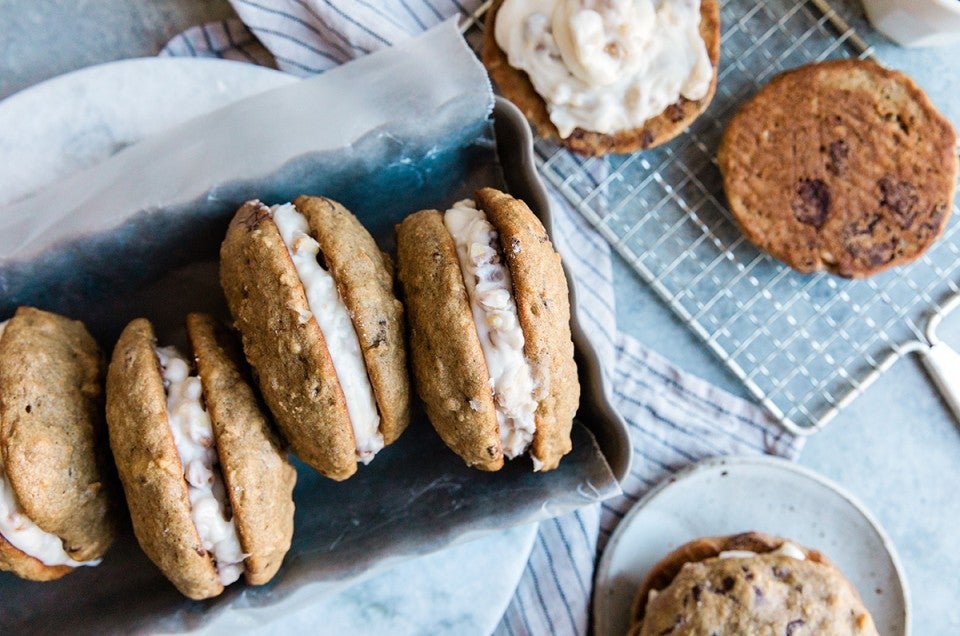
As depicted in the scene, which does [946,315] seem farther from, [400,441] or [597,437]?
[400,441]

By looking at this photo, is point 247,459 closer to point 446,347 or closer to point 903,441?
point 446,347

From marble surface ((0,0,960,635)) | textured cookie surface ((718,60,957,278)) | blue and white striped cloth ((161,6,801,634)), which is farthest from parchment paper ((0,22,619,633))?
textured cookie surface ((718,60,957,278))

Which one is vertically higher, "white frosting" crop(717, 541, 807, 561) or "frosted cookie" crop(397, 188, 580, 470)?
"frosted cookie" crop(397, 188, 580, 470)

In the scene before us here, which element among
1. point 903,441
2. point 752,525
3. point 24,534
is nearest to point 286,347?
point 24,534

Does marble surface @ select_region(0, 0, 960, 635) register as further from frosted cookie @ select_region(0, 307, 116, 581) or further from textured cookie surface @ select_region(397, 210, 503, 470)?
frosted cookie @ select_region(0, 307, 116, 581)

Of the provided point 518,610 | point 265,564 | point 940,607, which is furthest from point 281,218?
point 940,607

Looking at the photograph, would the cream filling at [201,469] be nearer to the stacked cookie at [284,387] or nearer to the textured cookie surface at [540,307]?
the stacked cookie at [284,387]
